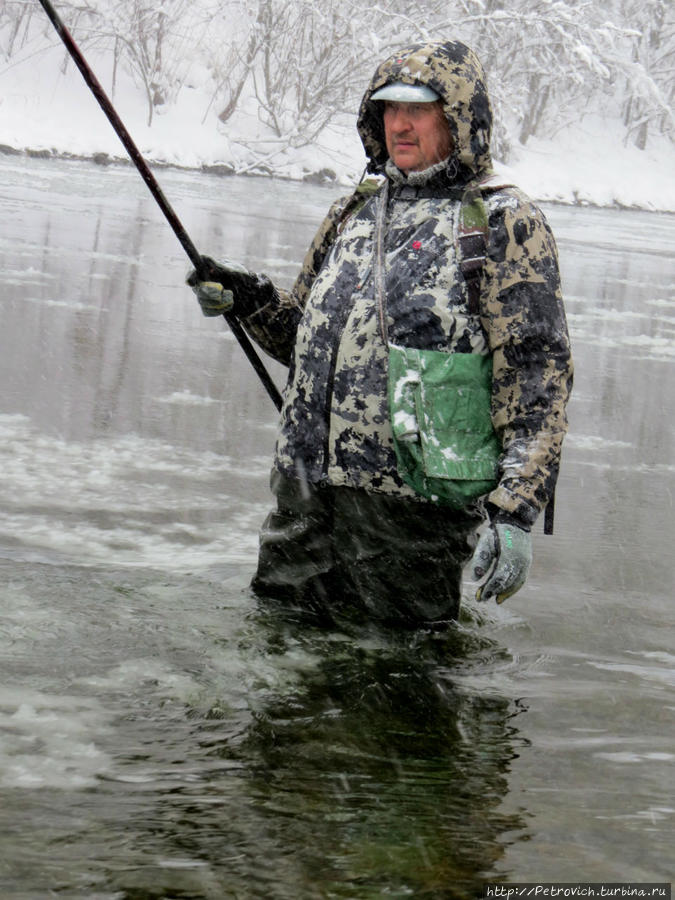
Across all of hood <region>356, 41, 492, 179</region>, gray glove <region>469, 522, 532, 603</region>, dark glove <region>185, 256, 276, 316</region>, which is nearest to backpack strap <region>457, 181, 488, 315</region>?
hood <region>356, 41, 492, 179</region>

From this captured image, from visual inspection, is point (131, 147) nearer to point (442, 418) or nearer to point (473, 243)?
point (473, 243)

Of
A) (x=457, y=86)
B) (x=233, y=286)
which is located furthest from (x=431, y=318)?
(x=233, y=286)

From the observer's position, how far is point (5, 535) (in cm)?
450

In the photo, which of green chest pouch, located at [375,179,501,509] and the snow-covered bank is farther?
the snow-covered bank

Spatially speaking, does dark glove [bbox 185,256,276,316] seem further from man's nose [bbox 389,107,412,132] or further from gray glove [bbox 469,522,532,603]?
gray glove [bbox 469,522,532,603]

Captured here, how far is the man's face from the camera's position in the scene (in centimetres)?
333

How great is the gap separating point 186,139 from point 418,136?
27.8m

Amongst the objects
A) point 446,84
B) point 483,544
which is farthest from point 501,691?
point 446,84

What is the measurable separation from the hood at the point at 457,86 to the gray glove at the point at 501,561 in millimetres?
967

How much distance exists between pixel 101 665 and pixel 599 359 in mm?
7268

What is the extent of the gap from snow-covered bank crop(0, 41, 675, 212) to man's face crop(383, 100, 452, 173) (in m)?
19.0

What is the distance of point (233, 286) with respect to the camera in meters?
3.83

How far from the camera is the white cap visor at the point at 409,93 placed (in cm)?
327

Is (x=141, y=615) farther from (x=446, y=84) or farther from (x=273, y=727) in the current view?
(x=446, y=84)
